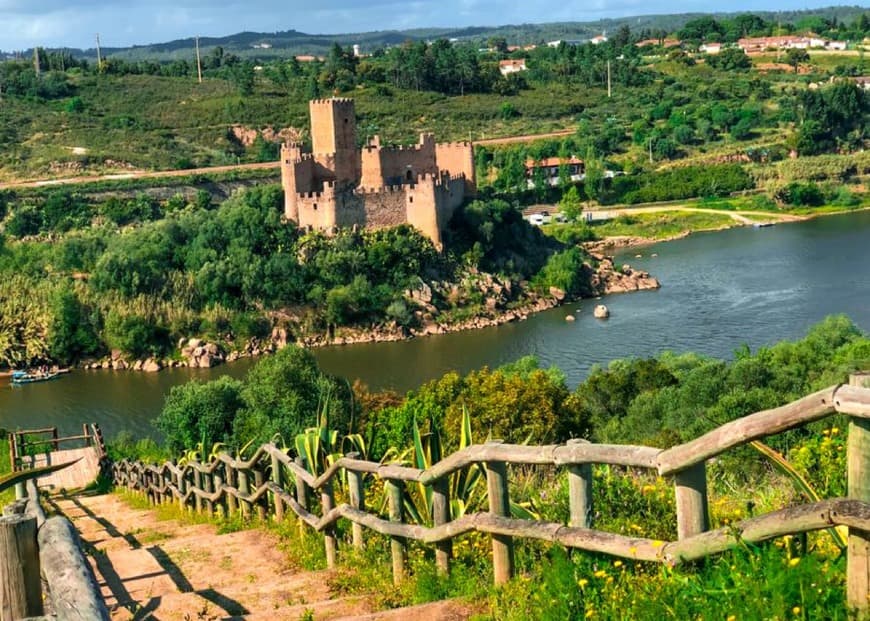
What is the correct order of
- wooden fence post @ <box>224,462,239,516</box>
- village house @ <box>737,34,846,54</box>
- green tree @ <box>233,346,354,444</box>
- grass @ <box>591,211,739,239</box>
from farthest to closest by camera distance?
village house @ <box>737,34,846,54</box> → grass @ <box>591,211,739,239</box> → green tree @ <box>233,346,354,444</box> → wooden fence post @ <box>224,462,239,516</box>

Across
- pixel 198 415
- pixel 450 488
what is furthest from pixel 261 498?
pixel 198 415

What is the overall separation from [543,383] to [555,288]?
1640cm

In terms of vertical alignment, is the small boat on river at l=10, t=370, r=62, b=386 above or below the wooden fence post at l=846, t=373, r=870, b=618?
below

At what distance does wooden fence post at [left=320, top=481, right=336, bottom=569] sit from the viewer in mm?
5207

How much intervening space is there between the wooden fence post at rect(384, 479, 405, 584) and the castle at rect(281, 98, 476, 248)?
2680 centimetres

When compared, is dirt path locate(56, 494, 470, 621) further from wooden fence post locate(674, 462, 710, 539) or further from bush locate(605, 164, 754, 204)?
bush locate(605, 164, 754, 204)

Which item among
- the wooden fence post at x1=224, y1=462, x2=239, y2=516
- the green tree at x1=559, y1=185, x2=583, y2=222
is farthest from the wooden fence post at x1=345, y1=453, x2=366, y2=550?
the green tree at x1=559, y1=185, x2=583, y2=222

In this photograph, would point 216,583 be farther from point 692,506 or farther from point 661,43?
point 661,43

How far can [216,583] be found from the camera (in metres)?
5.06

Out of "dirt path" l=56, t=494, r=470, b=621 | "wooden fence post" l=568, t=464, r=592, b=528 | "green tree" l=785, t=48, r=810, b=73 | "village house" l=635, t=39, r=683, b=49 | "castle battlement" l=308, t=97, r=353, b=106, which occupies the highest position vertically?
"village house" l=635, t=39, r=683, b=49

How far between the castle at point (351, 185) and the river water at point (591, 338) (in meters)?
3.76

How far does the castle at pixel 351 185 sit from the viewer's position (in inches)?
1235

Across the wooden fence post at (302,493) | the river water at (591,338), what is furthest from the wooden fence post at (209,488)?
the river water at (591,338)

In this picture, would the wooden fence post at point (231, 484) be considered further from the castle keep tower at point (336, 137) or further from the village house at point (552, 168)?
the village house at point (552, 168)
